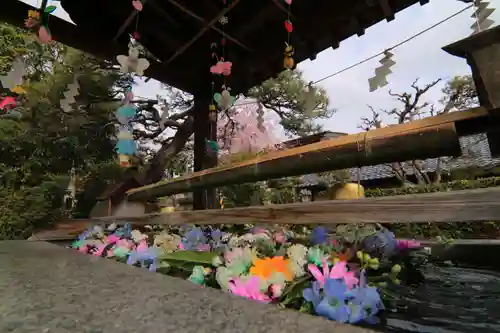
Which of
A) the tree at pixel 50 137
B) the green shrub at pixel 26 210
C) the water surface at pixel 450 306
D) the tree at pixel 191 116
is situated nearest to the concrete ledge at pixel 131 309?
the water surface at pixel 450 306

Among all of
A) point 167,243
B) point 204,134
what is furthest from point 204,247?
point 204,134

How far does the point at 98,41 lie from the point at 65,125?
289cm

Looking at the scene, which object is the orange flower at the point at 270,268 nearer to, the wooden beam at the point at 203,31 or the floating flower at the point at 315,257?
the floating flower at the point at 315,257

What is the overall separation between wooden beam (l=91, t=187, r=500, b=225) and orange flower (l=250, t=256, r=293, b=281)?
0.15m

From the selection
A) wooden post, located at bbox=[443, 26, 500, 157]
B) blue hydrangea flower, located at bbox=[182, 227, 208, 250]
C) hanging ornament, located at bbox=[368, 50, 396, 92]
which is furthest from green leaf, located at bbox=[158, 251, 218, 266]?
hanging ornament, located at bbox=[368, 50, 396, 92]

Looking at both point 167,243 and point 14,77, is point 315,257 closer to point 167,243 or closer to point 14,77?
point 167,243

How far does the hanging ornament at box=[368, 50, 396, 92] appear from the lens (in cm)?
255

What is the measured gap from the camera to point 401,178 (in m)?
10.4

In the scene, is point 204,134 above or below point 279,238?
above

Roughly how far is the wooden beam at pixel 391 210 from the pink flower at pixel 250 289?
26cm

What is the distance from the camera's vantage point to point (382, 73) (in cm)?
258

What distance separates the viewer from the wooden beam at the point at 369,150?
2.86 feet

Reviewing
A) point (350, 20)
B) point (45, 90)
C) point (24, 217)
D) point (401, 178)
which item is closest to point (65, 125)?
point (45, 90)

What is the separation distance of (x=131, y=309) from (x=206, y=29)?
303cm
